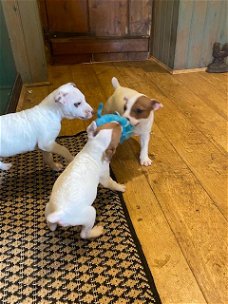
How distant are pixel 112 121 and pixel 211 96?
60.7 inches

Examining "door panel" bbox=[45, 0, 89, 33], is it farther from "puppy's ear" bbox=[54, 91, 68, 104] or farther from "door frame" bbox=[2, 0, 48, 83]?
"puppy's ear" bbox=[54, 91, 68, 104]

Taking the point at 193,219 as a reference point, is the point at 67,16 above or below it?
above

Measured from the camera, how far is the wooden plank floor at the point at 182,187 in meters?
1.04

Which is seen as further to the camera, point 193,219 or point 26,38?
point 26,38

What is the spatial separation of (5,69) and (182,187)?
1.76 m

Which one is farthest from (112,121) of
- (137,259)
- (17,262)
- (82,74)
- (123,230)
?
(82,74)

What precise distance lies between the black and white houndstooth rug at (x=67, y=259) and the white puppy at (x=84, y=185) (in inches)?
2.7

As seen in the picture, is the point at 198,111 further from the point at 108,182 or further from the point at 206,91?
the point at 108,182

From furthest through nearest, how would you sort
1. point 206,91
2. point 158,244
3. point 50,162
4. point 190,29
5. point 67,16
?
1. point 67,16
2. point 190,29
3. point 206,91
4. point 50,162
5. point 158,244

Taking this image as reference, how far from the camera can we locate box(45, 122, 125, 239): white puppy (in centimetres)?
98

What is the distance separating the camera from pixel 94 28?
132 inches

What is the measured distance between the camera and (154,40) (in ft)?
11.4

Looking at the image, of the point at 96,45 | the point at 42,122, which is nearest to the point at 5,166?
the point at 42,122

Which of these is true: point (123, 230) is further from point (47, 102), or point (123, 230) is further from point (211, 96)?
point (211, 96)
